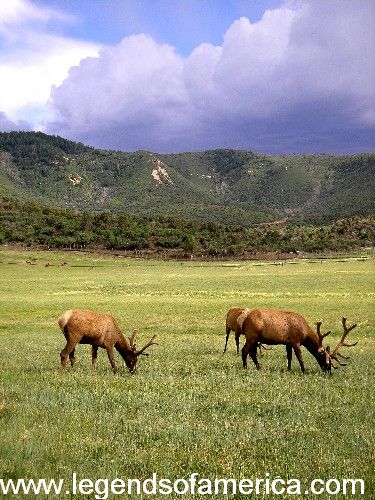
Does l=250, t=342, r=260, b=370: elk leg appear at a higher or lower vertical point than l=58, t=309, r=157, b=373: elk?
lower

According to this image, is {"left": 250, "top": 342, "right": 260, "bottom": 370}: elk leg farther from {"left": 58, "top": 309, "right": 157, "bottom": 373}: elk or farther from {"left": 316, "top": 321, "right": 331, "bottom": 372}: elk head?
{"left": 58, "top": 309, "right": 157, "bottom": 373}: elk

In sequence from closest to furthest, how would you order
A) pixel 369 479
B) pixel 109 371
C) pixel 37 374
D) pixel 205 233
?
pixel 369 479
pixel 37 374
pixel 109 371
pixel 205 233

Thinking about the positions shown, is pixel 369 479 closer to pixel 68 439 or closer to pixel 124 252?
pixel 68 439

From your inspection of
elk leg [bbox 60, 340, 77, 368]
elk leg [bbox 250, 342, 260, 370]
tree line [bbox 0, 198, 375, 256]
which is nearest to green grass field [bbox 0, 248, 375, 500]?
elk leg [bbox 60, 340, 77, 368]

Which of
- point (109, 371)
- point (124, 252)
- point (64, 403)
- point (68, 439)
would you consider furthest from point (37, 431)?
point (124, 252)

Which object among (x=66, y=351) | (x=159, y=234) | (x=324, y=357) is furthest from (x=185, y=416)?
(x=159, y=234)

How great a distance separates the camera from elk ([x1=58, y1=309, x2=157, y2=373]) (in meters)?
16.7

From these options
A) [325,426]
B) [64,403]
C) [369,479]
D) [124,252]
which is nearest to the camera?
[369,479]

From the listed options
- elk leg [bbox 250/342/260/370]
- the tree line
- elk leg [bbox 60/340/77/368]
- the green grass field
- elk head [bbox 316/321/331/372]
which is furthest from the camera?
the tree line

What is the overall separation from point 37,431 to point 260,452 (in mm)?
4112

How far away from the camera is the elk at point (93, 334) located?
16656 millimetres

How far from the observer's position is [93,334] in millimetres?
17078

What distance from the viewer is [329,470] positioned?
823 cm

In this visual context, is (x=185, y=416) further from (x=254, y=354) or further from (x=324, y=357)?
(x=324, y=357)
